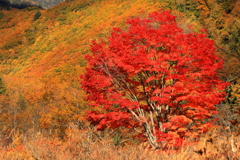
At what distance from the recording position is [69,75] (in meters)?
40.4

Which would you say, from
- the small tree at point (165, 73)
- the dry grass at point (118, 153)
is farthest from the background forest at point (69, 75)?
the small tree at point (165, 73)

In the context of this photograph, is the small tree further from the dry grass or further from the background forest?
the dry grass

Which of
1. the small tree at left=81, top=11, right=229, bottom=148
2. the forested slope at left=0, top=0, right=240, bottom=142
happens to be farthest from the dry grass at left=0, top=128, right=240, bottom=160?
the small tree at left=81, top=11, right=229, bottom=148

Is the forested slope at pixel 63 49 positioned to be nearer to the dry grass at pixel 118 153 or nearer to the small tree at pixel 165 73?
the dry grass at pixel 118 153

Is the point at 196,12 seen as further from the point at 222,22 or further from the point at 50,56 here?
the point at 50,56

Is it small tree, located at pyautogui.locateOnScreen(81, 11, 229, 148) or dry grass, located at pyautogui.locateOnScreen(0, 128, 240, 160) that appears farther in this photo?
small tree, located at pyautogui.locateOnScreen(81, 11, 229, 148)

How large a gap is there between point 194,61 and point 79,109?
9.20 m

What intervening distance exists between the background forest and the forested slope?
5 cm

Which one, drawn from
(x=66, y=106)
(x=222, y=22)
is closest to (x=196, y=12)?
(x=222, y=22)

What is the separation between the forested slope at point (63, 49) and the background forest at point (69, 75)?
50 millimetres

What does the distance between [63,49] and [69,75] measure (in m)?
24.7

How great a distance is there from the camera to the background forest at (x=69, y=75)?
5.02 m

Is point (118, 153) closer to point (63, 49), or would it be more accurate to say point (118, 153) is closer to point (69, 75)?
point (69, 75)

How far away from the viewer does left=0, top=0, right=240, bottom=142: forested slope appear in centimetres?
1719
